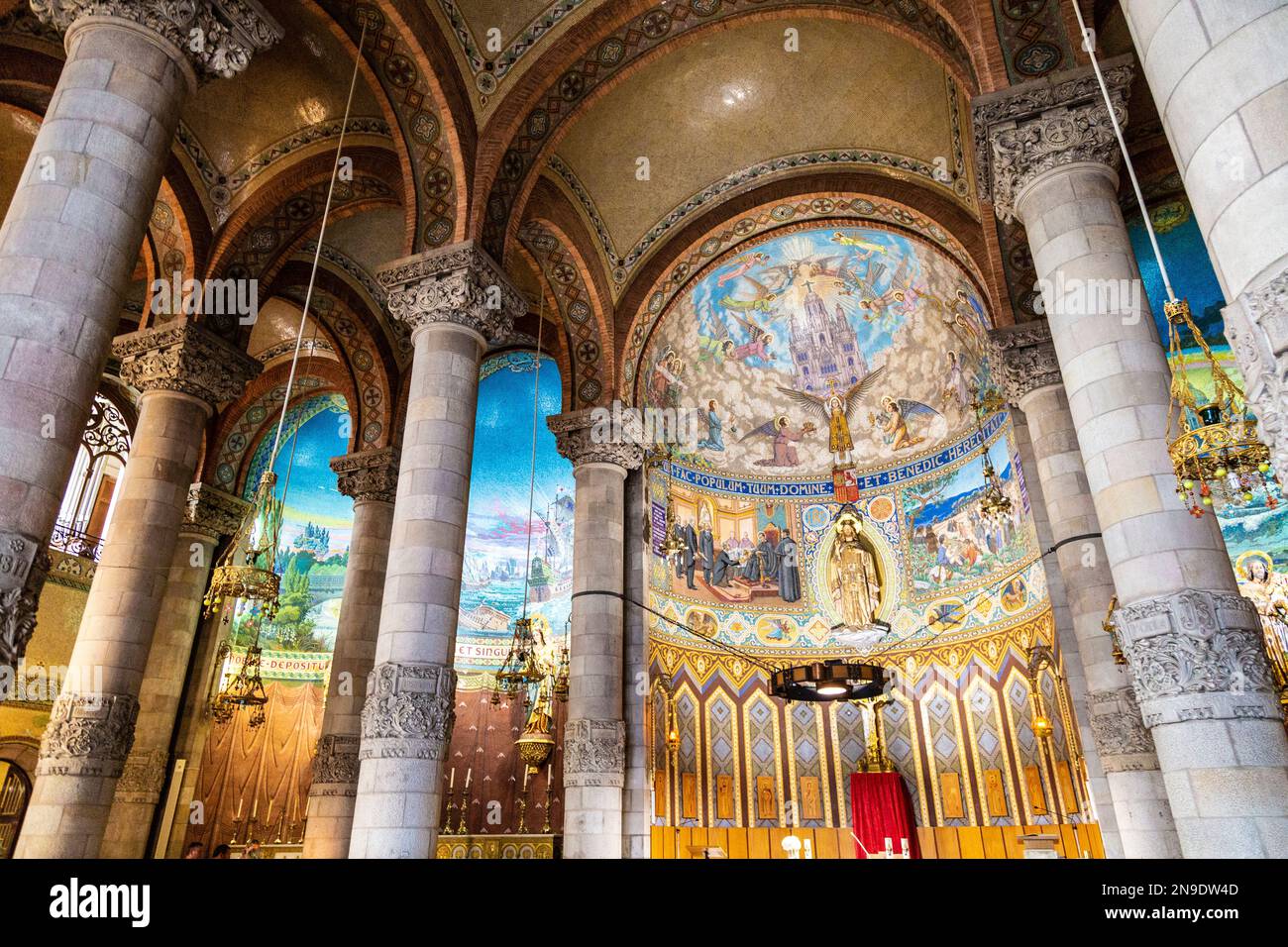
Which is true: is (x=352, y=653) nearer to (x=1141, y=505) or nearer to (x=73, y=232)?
(x=73, y=232)

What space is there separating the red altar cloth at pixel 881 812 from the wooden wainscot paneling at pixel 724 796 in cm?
224

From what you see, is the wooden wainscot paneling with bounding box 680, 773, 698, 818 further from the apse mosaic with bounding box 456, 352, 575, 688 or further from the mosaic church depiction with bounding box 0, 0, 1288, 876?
the apse mosaic with bounding box 456, 352, 575, 688

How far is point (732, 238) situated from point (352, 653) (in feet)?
31.6

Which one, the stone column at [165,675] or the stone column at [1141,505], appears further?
the stone column at [165,675]

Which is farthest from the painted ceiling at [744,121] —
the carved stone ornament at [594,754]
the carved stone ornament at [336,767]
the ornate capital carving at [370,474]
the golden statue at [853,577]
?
the carved stone ornament at [336,767]

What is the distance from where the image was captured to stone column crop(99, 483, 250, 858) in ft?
41.7

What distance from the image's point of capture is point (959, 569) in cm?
1525

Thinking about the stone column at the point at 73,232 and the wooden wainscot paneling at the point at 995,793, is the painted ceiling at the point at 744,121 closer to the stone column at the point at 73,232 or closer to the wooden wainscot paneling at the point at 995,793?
the stone column at the point at 73,232

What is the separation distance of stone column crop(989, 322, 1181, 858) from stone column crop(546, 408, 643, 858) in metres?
5.95

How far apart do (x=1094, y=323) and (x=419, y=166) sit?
8.15m

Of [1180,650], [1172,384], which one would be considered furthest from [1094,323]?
[1180,650]

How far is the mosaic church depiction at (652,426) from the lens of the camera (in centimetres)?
504

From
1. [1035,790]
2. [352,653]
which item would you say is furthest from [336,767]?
[1035,790]
